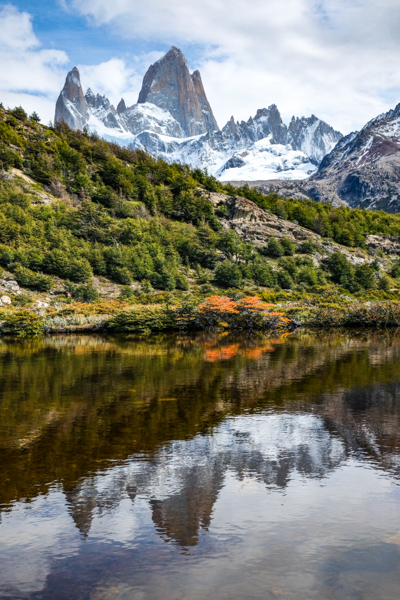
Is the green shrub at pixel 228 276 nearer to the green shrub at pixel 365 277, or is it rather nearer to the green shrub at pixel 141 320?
the green shrub at pixel 141 320

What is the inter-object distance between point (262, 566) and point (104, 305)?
30007 mm

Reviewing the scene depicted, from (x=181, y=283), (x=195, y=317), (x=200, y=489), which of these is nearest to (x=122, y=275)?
(x=181, y=283)

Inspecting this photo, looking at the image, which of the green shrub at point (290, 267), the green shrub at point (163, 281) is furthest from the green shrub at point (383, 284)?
the green shrub at point (163, 281)

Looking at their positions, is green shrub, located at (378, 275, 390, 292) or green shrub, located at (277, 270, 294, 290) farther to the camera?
green shrub, located at (378, 275, 390, 292)

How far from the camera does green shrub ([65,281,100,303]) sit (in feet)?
122

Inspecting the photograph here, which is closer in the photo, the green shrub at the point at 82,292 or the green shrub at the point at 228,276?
the green shrub at the point at 82,292

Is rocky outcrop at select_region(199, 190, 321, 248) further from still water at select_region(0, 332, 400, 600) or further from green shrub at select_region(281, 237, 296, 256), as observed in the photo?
still water at select_region(0, 332, 400, 600)

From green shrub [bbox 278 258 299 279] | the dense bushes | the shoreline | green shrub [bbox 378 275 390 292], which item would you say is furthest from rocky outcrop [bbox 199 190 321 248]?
the shoreline

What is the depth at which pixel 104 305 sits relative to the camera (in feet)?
111

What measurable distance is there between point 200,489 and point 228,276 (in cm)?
4013

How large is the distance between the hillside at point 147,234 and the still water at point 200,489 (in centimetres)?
2537

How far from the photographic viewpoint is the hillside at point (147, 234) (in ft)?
134

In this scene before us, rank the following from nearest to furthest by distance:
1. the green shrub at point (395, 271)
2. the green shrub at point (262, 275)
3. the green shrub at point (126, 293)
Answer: the green shrub at point (126, 293) < the green shrub at point (262, 275) < the green shrub at point (395, 271)

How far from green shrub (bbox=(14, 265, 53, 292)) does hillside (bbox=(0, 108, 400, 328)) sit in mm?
86
